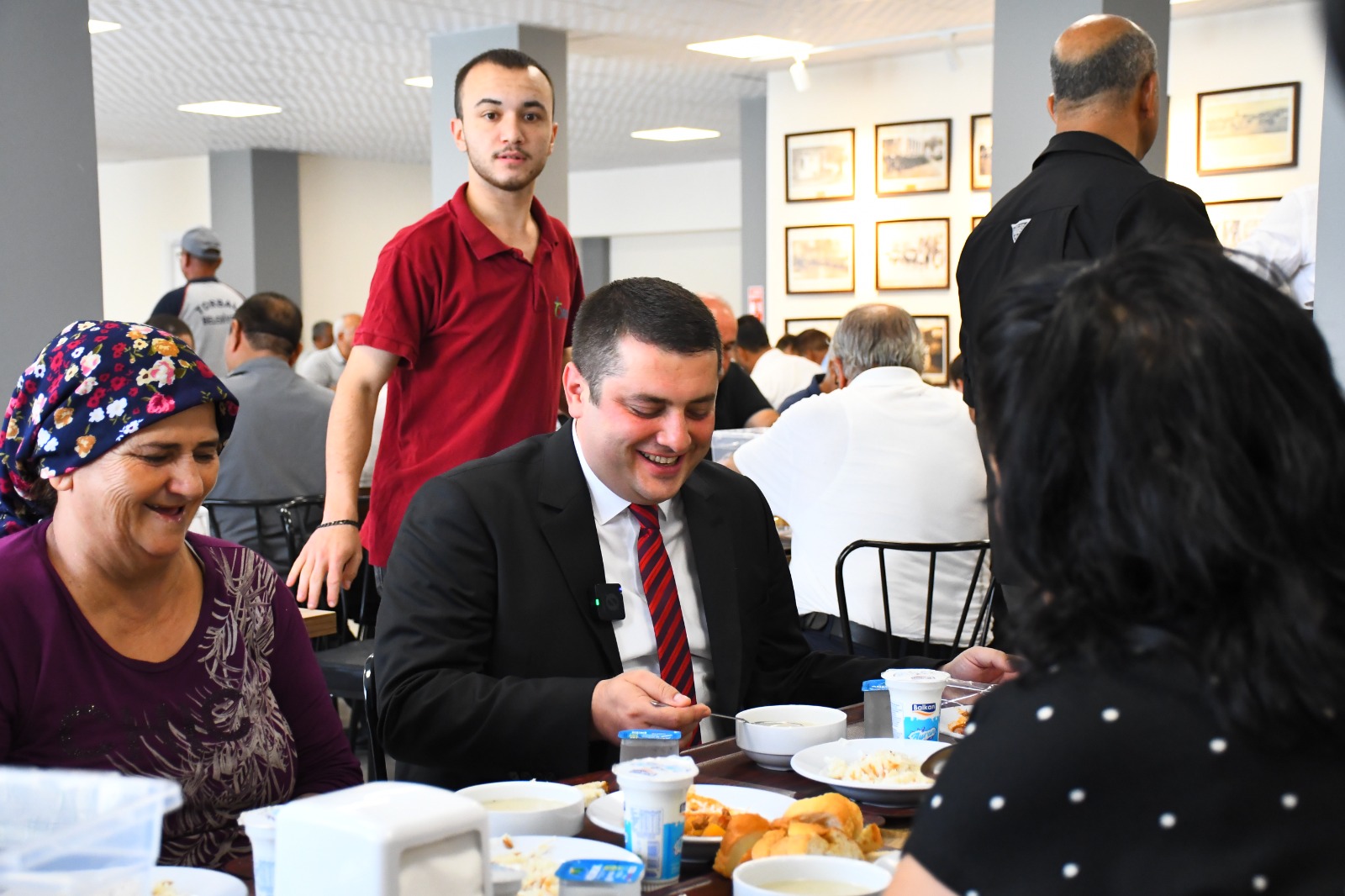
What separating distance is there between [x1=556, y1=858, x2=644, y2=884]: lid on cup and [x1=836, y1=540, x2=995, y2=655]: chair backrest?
1.93 meters

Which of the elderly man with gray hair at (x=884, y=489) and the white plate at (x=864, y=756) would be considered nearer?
the white plate at (x=864, y=756)

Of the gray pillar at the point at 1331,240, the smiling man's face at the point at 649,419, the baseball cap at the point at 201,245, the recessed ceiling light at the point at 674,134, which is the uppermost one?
the recessed ceiling light at the point at 674,134

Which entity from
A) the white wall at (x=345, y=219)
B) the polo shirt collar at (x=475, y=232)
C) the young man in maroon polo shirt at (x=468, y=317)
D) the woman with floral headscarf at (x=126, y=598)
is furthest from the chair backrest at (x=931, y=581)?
the white wall at (x=345, y=219)

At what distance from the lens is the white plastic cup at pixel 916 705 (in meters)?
1.82

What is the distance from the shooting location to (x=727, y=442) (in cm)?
502

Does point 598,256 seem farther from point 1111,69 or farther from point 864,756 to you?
point 864,756

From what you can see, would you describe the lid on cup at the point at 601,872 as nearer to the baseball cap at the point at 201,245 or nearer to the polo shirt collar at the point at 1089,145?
the polo shirt collar at the point at 1089,145

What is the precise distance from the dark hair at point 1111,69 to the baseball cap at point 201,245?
5462mm

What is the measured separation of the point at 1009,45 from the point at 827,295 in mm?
4382

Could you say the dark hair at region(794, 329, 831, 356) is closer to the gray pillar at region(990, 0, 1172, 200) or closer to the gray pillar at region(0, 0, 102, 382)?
the gray pillar at region(990, 0, 1172, 200)

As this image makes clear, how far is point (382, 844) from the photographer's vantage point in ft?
3.07

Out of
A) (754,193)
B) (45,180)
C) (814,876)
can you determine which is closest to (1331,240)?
(814,876)

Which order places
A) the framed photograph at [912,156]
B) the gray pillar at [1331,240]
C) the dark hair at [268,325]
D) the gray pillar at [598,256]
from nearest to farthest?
the gray pillar at [1331,240]
the dark hair at [268,325]
the framed photograph at [912,156]
the gray pillar at [598,256]

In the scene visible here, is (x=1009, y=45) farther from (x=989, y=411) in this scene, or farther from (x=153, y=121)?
(x=153, y=121)
